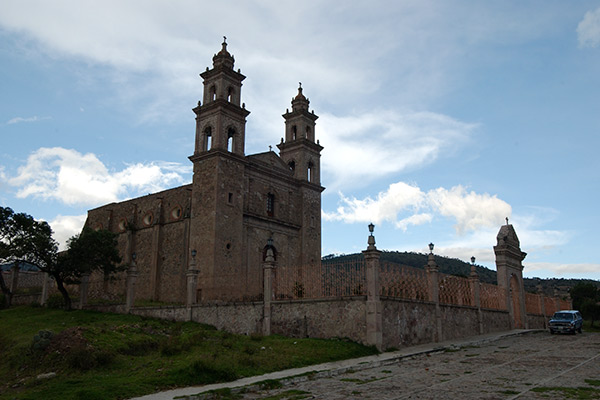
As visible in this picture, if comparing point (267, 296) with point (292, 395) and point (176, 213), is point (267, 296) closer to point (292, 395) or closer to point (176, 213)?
point (292, 395)

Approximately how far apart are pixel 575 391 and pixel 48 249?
26448mm

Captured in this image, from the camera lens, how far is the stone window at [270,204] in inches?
1406

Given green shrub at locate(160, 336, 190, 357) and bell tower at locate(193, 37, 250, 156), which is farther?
bell tower at locate(193, 37, 250, 156)

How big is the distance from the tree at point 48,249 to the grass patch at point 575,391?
24379 mm

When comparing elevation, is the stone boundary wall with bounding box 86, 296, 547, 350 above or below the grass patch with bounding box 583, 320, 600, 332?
above

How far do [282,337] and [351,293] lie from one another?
3.15m

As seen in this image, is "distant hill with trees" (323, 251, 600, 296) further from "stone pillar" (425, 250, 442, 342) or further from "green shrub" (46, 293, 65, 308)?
"stone pillar" (425, 250, 442, 342)

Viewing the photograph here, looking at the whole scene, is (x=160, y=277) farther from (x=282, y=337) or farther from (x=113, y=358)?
(x=113, y=358)

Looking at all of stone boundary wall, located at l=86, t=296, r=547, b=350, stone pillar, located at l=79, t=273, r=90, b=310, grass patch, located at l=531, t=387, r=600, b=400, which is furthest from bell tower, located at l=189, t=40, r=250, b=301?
grass patch, located at l=531, t=387, r=600, b=400

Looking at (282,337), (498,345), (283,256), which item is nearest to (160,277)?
(283,256)

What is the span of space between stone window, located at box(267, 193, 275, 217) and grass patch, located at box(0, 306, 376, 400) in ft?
53.0

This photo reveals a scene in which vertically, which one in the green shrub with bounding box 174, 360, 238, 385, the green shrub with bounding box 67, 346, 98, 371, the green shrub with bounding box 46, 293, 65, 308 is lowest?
the green shrub with bounding box 174, 360, 238, 385

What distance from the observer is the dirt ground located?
10266 millimetres

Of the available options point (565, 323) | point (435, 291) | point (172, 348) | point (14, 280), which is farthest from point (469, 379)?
point (14, 280)
